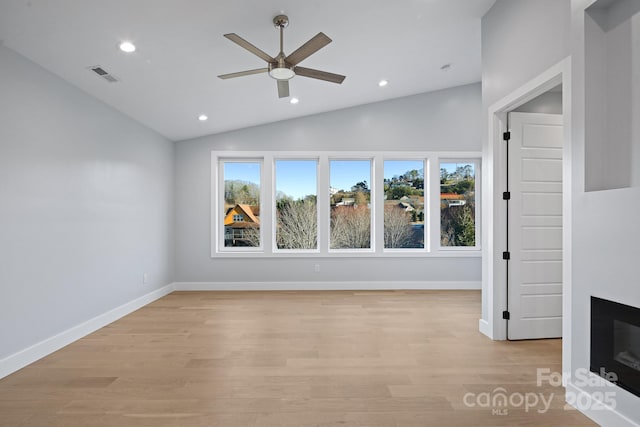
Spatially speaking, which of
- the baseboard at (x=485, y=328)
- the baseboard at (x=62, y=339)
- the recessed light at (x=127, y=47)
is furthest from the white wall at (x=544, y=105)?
the baseboard at (x=62, y=339)

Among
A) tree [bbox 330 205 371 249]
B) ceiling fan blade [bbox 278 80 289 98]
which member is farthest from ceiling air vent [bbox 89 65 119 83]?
tree [bbox 330 205 371 249]

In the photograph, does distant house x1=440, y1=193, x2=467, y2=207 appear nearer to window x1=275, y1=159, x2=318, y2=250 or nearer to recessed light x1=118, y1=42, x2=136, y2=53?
window x1=275, y1=159, x2=318, y2=250

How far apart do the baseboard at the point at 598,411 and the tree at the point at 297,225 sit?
397cm

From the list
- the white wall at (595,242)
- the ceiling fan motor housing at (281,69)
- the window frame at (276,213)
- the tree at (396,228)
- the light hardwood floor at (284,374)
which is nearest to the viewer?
the white wall at (595,242)

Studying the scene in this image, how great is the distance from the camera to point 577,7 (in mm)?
2068

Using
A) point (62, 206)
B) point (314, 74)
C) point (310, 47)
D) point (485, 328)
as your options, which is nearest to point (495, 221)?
point (485, 328)

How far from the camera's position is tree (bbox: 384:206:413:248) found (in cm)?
557

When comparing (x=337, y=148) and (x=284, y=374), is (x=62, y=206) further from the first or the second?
(x=337, y=148)

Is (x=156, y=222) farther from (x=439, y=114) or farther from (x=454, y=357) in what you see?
(x=439, y=114)

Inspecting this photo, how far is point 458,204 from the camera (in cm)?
562

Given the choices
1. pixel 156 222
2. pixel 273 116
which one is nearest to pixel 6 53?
pixel 156 222

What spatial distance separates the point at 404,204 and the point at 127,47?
14.6 ft

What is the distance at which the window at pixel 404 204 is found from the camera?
557 centimetres

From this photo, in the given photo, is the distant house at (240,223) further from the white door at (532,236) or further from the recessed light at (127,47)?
the white door at (532,236)
